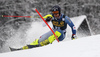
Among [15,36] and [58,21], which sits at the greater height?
[58,21]

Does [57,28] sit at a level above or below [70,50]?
below

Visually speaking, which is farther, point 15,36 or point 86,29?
point 15,36

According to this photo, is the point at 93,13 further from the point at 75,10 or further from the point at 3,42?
the point at 3,42

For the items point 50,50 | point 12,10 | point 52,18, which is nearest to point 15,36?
point 12,10

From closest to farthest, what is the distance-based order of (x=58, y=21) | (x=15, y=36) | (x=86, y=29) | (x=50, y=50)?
1. (x=50, y=50)
2. (x=58, y=21)
3. (x=86, y=29)
4. (x=15, y=36)

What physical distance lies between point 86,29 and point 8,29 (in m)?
4.13

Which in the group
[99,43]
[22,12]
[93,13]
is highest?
[99,43]

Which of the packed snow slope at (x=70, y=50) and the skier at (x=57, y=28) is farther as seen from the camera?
the skier at (x=57, y=28)

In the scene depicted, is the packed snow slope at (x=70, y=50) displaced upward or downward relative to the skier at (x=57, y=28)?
upward

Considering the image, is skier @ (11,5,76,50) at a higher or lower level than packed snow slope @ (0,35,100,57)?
lower

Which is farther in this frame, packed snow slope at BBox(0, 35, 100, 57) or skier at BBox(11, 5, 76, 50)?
skier at BBox(11, 5, 76, 50)

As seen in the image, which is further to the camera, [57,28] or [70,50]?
[57,28]

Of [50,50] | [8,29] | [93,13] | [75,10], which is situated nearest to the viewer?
[50,50]

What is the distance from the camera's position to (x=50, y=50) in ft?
7.81
